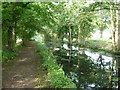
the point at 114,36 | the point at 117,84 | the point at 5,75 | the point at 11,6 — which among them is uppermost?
the point at 11,6

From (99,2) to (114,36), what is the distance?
12.0m

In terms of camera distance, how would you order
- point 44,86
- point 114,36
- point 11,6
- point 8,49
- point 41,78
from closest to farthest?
point 44,86
point 41,78
point 11,6
point 8,49
point 114,36

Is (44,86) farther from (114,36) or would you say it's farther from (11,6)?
(114,36)

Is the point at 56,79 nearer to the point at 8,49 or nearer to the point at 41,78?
the point at 41,78

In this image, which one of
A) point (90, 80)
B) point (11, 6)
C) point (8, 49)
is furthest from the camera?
point (8, 49)

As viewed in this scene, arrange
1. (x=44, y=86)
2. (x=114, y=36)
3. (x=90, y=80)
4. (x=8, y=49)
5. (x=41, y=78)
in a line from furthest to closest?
(x=114, y=36)
(x=8, y=49)
(x=90, y=80)
(x=41, y=78)
(x=44, y=86)

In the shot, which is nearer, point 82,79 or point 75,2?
point 82,79

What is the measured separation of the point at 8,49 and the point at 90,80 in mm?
10199

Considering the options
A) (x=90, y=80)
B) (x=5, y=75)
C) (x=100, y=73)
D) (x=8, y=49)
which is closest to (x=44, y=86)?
(x=5, y=75)

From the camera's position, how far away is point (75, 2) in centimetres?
1254

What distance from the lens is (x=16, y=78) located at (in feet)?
28.3

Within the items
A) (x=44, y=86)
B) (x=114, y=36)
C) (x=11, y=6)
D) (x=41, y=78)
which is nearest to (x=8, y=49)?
(x=11, y=6)

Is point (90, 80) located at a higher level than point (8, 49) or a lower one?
lower

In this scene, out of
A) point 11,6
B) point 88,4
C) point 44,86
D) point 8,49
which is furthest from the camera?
point 8,49
